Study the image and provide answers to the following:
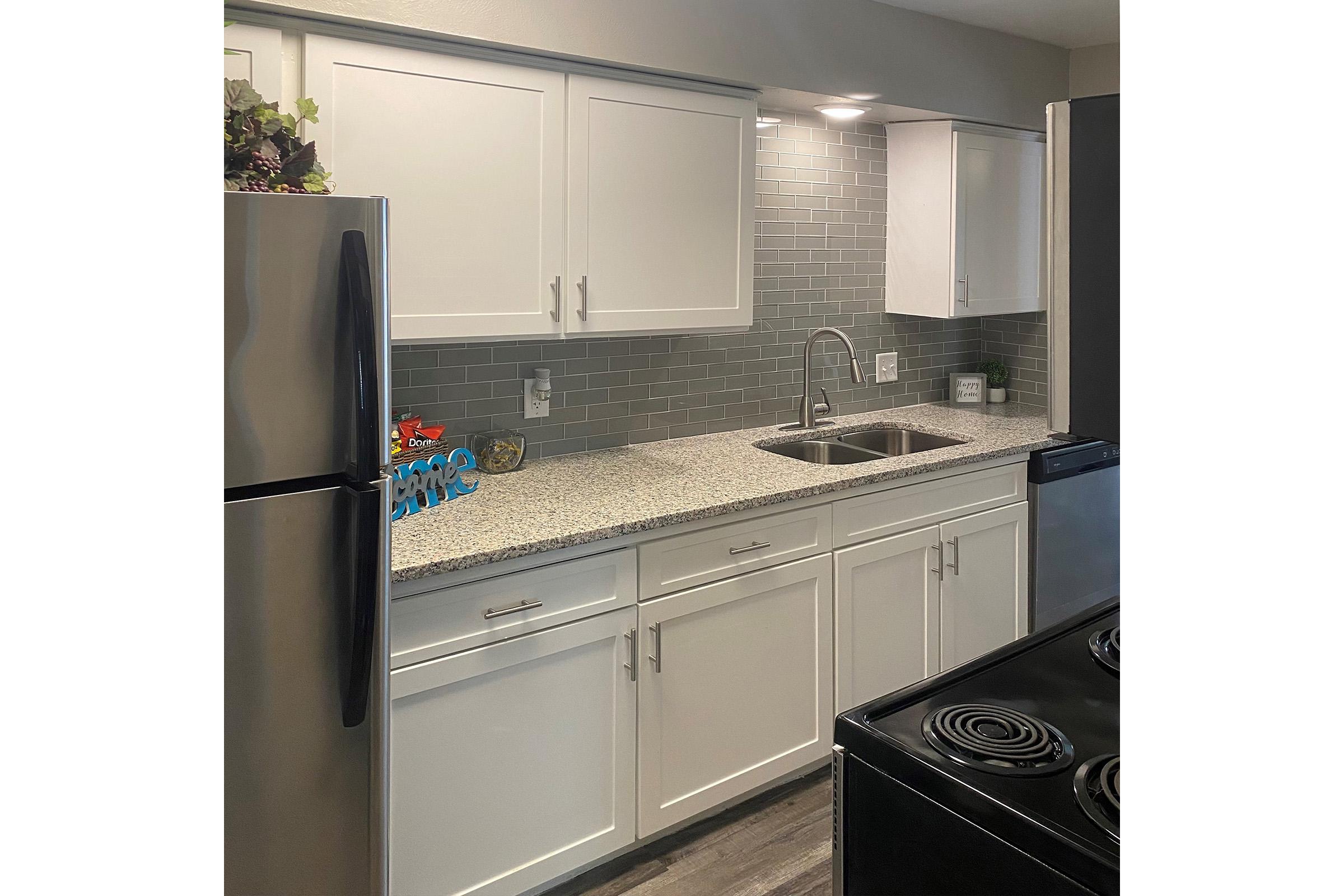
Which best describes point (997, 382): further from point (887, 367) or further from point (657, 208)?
point (657, 208)

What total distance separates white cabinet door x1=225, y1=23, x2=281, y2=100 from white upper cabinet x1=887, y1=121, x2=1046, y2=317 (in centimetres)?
237

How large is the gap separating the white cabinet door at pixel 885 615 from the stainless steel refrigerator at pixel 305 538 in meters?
1.50

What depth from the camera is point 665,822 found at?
2.41 meters

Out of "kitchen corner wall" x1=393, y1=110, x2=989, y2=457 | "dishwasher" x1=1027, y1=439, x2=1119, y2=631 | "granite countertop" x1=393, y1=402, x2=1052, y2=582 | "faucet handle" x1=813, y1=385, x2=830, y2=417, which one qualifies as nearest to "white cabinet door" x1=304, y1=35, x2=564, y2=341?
"kitchen corner wall" x1=393, y1=110, x2=989, y2=457

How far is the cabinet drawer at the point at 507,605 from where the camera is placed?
1910 mm

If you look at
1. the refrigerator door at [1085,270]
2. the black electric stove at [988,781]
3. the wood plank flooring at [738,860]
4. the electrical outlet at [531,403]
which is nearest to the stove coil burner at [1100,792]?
the black electric stove at [988,781]

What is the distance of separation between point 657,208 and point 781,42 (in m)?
0.68

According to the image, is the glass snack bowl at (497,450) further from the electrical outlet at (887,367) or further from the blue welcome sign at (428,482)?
the electrical outlet at (887,367)

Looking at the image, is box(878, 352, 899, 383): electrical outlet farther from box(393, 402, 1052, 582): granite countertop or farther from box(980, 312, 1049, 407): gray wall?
box(980, 312, 1049, 407): gray wall

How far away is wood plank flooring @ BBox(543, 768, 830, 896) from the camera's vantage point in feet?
7.62
